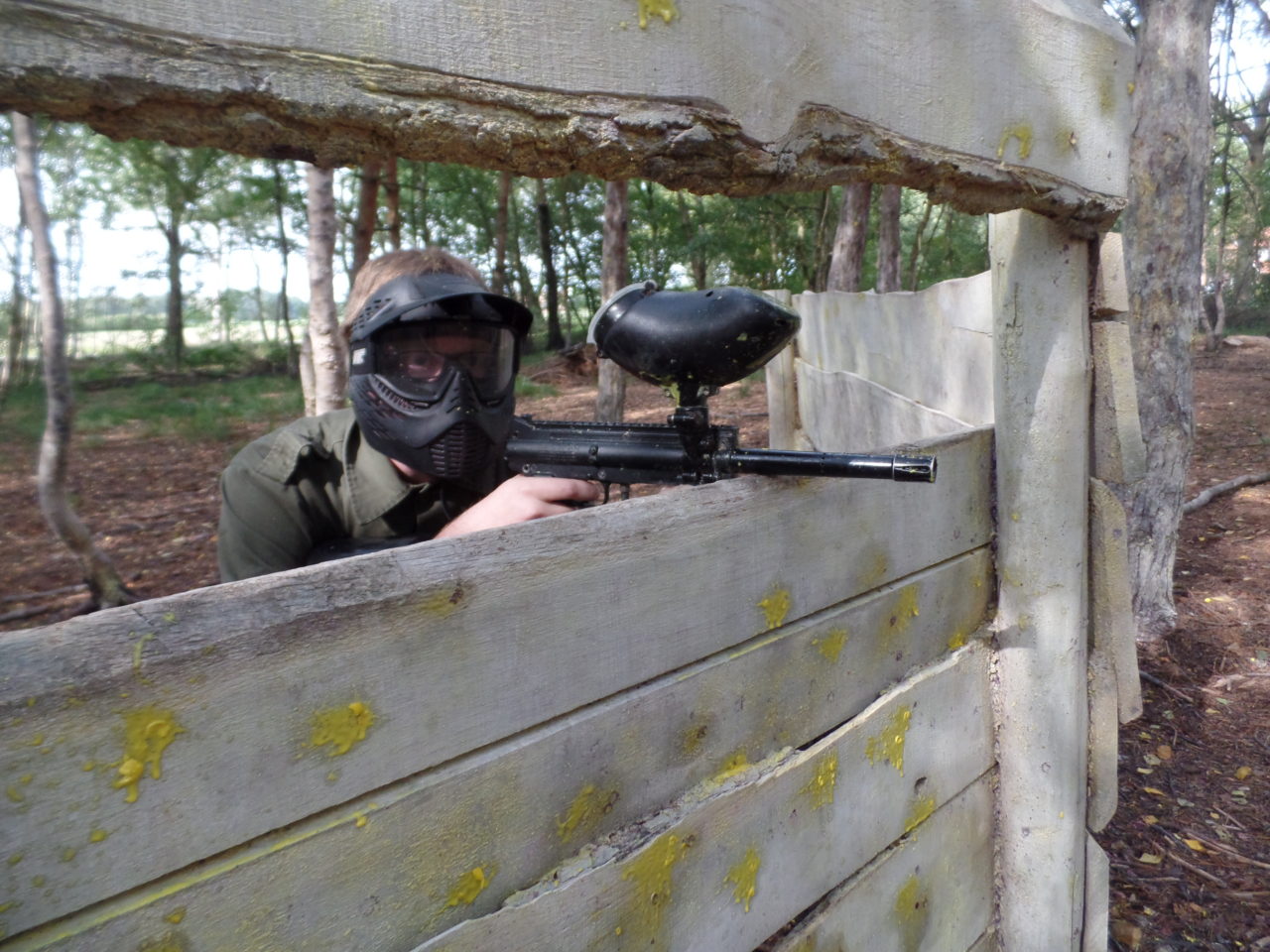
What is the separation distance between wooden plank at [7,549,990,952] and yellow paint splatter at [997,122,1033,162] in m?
0.82

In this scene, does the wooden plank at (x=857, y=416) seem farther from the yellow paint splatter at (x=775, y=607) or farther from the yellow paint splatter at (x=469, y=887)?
the yellow paint splatter at (x=469, y=887)

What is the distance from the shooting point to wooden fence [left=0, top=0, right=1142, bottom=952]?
0.80 m

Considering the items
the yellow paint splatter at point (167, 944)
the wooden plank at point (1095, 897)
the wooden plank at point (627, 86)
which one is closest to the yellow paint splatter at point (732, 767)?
the yellow paint splatter at point (167, 944)

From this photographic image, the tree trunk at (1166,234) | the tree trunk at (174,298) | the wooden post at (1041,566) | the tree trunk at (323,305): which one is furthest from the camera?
the tree trunk at (174,298)

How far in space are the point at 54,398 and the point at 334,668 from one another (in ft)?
14.6

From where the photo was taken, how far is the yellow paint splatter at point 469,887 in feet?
3.46

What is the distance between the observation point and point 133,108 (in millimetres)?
763

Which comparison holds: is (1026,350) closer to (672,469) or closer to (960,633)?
(960,633)

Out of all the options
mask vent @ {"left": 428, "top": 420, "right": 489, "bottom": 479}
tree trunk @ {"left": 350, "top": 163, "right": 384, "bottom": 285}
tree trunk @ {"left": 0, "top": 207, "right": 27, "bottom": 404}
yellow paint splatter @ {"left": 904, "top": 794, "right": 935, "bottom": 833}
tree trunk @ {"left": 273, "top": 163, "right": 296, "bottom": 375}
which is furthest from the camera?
tree trunk @ {"left": 273, "top": 163, "right": 296, "bottom": 375}

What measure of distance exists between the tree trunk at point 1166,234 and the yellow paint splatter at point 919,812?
2616mm

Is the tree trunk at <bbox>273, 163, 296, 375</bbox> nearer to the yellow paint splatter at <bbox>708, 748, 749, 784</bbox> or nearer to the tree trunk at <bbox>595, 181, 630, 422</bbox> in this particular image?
the tree trunk at <bbox>595, 181, 630, 422</bbox>

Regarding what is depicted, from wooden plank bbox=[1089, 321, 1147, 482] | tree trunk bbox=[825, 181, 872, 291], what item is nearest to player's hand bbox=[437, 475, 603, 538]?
wooden plank bbox=[1089, 321, 1147, 482]

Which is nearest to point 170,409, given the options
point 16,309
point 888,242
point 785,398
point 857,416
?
point 16,309

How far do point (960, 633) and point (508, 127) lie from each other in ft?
4.76
